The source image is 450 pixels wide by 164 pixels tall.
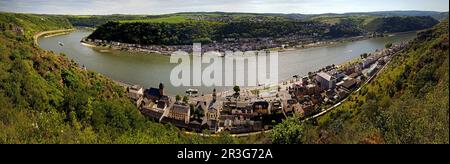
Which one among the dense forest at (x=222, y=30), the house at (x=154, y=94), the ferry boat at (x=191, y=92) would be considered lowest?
the ferry boat at (x=191, y=92)

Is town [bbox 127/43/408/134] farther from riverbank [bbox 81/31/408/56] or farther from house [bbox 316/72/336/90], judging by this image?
riverbank [bbox 81/31/408/56]

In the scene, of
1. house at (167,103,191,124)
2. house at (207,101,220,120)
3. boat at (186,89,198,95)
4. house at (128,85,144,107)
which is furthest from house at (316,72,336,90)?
house at (128,85,144,107)

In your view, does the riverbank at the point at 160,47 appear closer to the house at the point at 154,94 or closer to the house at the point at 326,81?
the house at the point at 326,81

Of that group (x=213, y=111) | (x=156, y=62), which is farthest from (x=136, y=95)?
(x=156, y=62)

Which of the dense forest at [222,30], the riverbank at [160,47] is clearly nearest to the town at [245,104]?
the riverbank at [160,47]

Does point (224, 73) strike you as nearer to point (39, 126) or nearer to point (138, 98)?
point (138, 98)

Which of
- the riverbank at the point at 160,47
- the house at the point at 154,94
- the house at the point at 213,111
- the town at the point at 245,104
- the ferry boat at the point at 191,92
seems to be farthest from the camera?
the riverbank at the point at 160,47
